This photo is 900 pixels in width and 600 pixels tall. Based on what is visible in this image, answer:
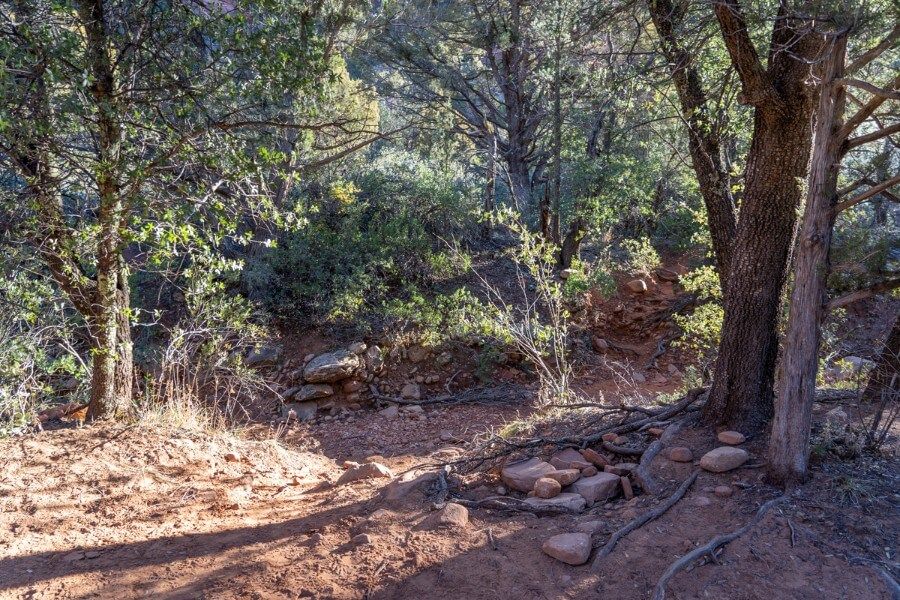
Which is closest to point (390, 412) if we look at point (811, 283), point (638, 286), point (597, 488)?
point (638, 286)

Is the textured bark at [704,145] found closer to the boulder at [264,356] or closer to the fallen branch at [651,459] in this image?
the fallen branch at [651,459]

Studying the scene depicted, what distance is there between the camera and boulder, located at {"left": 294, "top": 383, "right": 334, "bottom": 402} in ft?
32.8

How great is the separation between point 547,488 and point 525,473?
Result: 1.07 feet

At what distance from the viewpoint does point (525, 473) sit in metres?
4.54

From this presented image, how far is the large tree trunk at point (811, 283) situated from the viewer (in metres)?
3.65

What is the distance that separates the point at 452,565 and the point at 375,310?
7856 millimetres

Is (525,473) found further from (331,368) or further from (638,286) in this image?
(638,286)

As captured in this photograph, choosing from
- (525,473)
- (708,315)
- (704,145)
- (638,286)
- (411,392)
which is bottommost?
(411,392)

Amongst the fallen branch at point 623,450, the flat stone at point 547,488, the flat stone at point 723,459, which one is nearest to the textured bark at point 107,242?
the flat stone at point 547,488

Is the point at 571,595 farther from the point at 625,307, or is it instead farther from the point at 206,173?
the point at 625,307

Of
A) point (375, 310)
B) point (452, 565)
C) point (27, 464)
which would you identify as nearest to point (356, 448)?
point (375, 310)

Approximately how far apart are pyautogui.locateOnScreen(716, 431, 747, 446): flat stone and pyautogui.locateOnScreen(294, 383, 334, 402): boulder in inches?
268

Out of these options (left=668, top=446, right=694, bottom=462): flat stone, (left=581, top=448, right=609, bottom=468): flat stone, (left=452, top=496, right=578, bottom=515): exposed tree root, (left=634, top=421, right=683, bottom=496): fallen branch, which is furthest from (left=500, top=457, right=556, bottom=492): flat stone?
(left=668, top=446, right=694, bottom=462): flat stone

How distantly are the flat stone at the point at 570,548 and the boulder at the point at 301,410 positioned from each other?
261 inches
